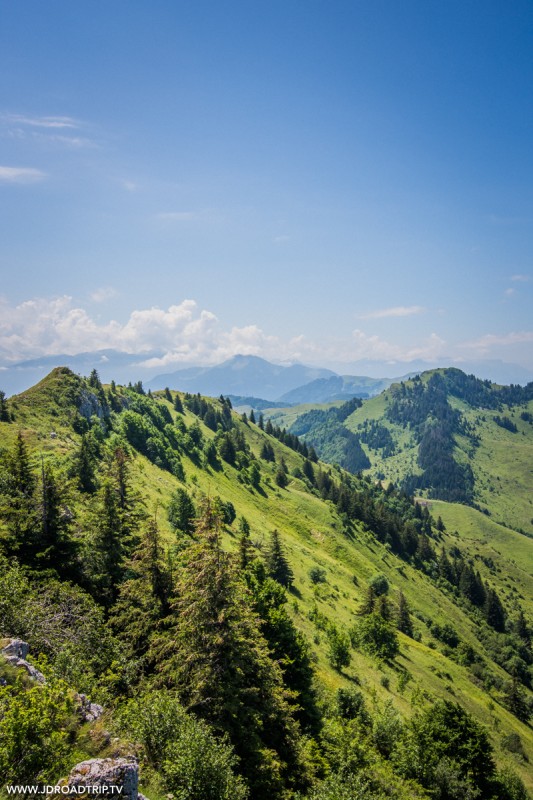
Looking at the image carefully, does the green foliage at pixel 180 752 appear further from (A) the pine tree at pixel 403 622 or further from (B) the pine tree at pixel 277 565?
(A) the pine tree at pixel 403 622

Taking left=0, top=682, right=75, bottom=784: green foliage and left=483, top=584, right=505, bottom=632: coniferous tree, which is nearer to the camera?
left=0, top=682, right=75, bottom=784: green foliage

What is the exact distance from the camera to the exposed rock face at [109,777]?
40.9 feet

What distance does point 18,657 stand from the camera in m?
18.4

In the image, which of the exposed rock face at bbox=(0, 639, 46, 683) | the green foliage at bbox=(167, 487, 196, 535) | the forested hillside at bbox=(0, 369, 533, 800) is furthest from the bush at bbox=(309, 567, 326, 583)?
the exposed rock face at bbox=(0, 639, 46, 683)

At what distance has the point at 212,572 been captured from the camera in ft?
77.3

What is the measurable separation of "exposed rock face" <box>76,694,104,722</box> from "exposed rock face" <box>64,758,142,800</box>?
17.5 ft

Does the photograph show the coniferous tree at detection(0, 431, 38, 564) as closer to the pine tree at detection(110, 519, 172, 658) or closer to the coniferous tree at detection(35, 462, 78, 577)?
the coniferous tree at detection(35, 462, 78, 577)

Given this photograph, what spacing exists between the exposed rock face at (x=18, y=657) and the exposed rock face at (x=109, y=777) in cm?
673

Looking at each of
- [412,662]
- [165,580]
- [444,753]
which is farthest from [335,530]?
[165,580]

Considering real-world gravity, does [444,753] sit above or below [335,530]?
above

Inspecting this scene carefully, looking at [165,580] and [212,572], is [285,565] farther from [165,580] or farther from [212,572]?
[212,572]

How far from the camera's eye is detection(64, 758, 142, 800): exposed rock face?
40.9 ft

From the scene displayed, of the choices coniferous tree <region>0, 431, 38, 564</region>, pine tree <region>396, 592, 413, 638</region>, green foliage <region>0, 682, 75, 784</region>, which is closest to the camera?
green foliage <region>0, 682, 75, 784</region>

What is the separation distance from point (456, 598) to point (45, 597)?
166 meters
